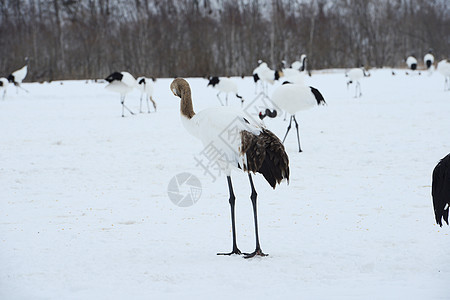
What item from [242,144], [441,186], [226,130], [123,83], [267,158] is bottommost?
[441,186]

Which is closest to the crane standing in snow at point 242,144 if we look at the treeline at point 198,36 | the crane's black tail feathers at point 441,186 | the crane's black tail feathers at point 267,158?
the crane's black tail feathers at point 267,158

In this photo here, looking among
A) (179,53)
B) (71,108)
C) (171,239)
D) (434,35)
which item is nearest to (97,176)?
(171,239)

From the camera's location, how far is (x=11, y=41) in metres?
33.5

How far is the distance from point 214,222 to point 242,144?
54.4 inches

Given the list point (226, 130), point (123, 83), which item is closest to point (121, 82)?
point (123, 83)

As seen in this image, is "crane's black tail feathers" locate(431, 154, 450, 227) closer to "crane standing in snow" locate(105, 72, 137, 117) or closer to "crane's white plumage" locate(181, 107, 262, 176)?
"crane's white plumage" locate(181, 107, 262, 176)

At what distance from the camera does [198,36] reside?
110 feet

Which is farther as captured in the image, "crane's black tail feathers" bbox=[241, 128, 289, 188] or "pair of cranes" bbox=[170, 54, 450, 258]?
"crane's black tail feathers" bbox=[241, 128, 289, 188]

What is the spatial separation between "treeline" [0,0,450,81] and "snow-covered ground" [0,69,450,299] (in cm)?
2323

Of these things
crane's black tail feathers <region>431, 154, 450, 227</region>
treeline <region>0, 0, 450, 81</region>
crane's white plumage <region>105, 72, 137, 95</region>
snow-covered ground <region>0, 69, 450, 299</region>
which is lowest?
snow-covered ground <region>0, 69, 450, 299</region>

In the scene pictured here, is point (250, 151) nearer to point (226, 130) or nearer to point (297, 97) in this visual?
point (226, 130)

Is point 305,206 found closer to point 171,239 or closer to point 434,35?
point 171,239

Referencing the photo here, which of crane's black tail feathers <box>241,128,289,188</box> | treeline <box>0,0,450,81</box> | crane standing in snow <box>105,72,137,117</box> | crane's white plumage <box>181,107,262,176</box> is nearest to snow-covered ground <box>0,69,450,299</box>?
crane's black tail feathers <box>241,128,289,188</box>

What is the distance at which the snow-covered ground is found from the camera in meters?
3.43
